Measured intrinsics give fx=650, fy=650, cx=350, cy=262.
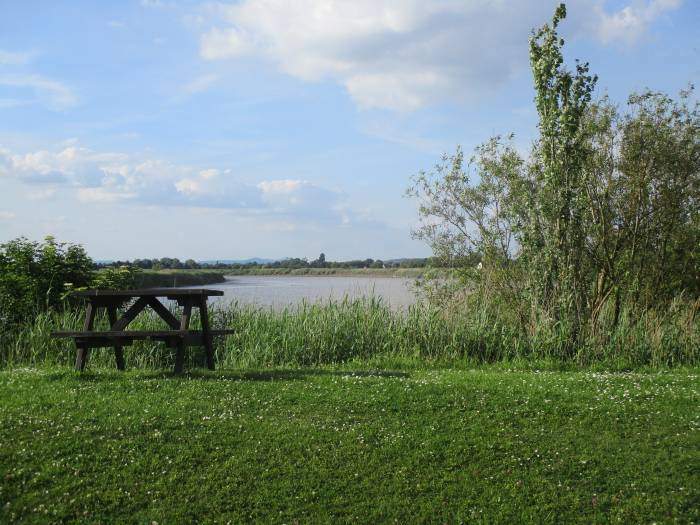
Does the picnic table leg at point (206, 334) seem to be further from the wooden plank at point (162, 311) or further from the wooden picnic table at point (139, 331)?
the wooden plank at point (162, 311)

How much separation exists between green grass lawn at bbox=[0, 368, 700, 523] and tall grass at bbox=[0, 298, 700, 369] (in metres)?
3.25

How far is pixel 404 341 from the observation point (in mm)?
13031

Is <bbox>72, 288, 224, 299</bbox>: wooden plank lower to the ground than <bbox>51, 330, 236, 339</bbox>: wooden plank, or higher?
higher

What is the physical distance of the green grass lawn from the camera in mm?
5539

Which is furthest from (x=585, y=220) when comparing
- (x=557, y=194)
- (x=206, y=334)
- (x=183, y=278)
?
(x=183, y=278)

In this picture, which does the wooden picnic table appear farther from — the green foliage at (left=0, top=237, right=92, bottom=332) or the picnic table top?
the green foliage at (left=0, top=237, right=92, bottom=332)

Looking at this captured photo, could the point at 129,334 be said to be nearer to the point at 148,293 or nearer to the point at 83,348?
the point at 148,293

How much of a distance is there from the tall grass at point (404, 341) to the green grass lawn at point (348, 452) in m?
3.25

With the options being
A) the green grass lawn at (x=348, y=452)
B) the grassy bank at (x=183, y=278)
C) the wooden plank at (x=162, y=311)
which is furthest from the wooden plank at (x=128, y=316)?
the grassy bank at (x=183, y=278)

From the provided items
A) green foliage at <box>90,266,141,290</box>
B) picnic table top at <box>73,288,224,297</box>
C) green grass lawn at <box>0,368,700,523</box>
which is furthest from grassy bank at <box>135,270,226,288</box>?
green grass lawn at <box>0,368,700,523</box>

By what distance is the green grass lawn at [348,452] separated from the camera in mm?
5539

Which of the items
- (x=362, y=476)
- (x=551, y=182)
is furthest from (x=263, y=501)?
(x=551, y=182)

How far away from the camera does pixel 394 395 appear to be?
8297 mm

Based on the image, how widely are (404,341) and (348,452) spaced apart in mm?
6681
